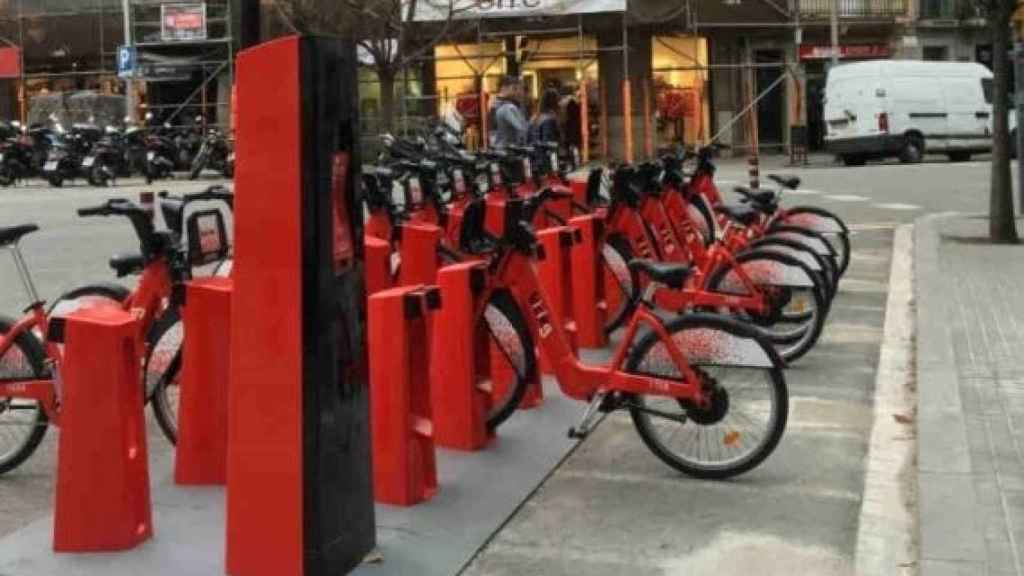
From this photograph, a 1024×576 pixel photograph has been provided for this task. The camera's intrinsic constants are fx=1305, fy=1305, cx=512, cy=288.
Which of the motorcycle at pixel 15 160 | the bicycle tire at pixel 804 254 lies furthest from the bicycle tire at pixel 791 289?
the motorcycle at pixel 15 160

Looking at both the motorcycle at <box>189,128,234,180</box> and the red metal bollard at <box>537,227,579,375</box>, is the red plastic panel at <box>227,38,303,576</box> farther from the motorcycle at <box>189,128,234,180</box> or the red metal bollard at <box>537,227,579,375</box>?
the motorcycle at <box>189,128,234,180</box>

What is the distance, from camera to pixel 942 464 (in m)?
5.53

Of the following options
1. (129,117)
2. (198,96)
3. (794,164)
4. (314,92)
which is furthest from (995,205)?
(198,96)

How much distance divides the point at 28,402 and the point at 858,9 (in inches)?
1298

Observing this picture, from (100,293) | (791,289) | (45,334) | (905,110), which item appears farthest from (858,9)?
(45,334)

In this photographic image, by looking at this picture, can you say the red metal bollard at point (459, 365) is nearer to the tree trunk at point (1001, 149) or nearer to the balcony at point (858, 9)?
the tree trunk at point (1001, 149)

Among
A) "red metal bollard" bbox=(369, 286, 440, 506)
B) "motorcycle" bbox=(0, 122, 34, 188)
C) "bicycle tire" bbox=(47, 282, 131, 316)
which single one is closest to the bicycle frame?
"red metal bollard" bbox=(369, 286, 440, 506)

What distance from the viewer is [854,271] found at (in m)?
11.7

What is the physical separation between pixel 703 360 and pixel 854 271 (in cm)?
653

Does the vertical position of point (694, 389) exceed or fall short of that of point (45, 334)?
it falls short

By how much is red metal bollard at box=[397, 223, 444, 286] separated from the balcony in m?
28.1

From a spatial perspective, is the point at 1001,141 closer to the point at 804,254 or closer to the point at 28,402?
the point at 804,254

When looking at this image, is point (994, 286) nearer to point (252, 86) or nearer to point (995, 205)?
point (995, 205)

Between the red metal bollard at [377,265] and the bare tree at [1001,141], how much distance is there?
794 centimetres
